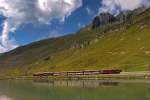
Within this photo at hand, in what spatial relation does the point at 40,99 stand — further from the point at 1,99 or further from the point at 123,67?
the point at 123,67

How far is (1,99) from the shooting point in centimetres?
8425

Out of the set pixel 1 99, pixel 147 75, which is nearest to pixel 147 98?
pixel 1 99

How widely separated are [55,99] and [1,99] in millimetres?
17559

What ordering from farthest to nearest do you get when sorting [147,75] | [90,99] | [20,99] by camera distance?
1. [147,75]
2. [20,99]
3. [90,99]

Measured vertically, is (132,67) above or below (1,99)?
above

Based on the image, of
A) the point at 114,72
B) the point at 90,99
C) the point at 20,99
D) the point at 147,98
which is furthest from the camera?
the point at 114,72

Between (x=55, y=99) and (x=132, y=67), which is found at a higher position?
(x=132, y=67)

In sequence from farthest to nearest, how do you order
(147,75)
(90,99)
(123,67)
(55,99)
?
(123,67)
(147,75)
(55,99)
(90,99)

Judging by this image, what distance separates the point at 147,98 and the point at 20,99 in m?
32.8

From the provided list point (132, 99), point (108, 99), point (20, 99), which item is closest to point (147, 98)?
point (132, 99)

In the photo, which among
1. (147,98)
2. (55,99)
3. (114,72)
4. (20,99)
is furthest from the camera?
(114,72)

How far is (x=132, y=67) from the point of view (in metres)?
181

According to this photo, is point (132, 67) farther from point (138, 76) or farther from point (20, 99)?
point (20, 99)

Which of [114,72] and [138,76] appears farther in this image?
[114,72]
